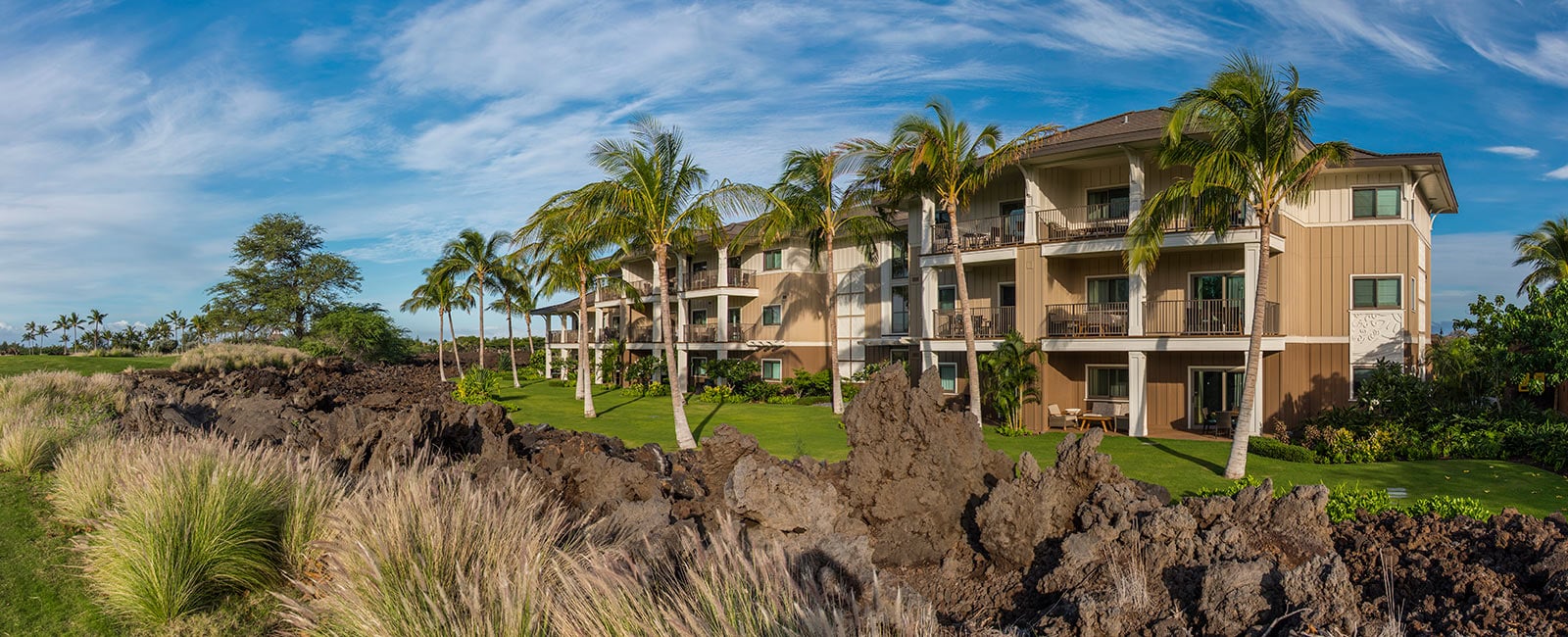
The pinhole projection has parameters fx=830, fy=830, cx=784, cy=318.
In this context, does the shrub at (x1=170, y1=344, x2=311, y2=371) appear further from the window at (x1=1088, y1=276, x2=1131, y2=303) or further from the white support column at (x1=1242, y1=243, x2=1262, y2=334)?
the white support column at (x1=1242, y1=243, x2=1262, y2=334)

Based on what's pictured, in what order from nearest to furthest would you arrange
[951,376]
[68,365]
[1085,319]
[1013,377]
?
1. [1013,377]
2. [1085,319]
3. [951,376]
4. [68,365]

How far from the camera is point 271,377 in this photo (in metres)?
29.1

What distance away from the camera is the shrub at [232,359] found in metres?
36.2

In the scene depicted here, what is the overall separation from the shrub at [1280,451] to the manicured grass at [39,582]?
61.5 feet

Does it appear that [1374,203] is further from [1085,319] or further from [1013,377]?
[1013,377]

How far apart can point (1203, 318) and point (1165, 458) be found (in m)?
5.24

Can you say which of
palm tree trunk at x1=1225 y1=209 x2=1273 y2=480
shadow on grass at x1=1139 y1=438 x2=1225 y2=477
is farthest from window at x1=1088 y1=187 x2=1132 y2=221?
palm tree trunk at x1=1225 y1=209 x2=1273 y2=480

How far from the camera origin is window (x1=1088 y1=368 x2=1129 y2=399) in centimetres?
2459

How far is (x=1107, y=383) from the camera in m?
24.8

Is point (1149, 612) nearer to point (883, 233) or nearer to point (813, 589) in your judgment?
point (813, 589)

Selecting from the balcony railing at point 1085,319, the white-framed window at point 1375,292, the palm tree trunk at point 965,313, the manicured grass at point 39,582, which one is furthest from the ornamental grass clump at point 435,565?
the white-framed window at point 1375,292

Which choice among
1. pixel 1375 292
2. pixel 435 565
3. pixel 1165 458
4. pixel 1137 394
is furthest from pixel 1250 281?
pixel 435 565

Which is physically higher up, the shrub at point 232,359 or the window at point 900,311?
the window at point 900,311

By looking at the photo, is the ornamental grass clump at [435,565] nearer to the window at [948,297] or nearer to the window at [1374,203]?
the window at [948,297]
